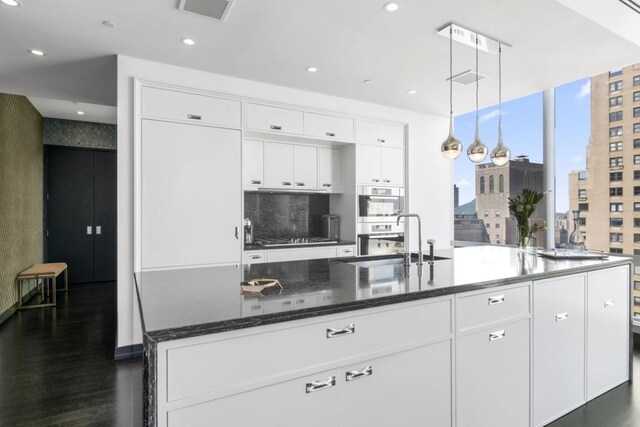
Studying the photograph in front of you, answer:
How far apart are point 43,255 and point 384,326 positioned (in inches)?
274

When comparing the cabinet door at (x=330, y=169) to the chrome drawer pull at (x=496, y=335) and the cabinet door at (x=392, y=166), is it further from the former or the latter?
the chrome drawer pull at (x=496, y=335)

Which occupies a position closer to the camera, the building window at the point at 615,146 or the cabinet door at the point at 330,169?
the building window at the point at 615,146

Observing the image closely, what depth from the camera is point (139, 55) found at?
3.39 metres

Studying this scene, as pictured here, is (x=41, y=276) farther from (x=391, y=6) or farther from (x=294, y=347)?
(x=391, y=6)

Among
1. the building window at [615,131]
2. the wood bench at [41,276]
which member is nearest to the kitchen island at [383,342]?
the building window at [615,131]

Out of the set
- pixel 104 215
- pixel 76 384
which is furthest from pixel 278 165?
pixel 104 215

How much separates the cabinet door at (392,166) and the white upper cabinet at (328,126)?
65 cm

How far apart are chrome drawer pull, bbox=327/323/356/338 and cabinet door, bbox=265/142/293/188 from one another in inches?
123

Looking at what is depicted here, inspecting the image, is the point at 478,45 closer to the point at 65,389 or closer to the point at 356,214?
the point at 356,214

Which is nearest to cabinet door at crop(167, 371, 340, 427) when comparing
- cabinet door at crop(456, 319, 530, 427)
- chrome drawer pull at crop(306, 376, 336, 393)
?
chrome drawer pull at crop(306, 376, 336, 393)

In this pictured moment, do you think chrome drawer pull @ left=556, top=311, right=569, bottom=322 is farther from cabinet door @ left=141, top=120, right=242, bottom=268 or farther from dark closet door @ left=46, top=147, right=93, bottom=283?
dark closet door @ left=46, top=147, right=93, bottom=283

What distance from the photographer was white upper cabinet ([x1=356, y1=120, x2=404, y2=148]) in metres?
4.88

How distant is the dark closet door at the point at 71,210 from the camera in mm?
6488

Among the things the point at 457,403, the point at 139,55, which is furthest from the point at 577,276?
the point at 139,55
